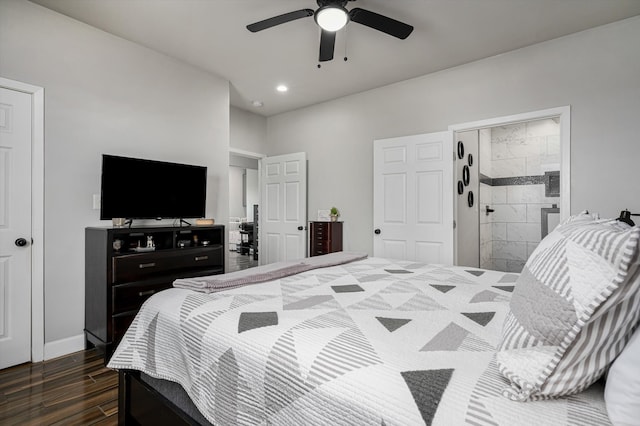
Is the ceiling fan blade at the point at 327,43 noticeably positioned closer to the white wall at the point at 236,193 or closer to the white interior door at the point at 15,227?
the white interior door at the point at 15,227

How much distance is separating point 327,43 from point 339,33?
548 millimetres

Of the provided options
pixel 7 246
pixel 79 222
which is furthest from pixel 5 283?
pixel 79 222

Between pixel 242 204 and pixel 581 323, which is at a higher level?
pixel 242 204

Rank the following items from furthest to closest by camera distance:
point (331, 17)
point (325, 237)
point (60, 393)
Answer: point (325, 237) → point (331, 17) → point (60, 393)

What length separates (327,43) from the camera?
2555 millimetres

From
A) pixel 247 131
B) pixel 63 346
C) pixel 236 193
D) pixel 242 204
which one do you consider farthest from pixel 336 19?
pixel 242 204

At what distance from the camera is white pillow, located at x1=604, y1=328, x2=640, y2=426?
0.56 metres

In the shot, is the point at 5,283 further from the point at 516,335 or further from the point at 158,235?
the point at 516,335

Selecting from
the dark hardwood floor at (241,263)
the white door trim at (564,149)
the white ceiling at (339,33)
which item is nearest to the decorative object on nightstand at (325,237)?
the white ceiling at (339,33)

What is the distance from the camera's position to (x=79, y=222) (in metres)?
2.75

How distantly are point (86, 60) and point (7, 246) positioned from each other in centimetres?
167

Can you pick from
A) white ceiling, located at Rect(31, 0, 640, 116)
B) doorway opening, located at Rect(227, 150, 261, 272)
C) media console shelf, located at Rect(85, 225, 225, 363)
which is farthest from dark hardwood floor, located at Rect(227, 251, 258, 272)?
white ceiling, located at Rect(31, 0, 640, 116)

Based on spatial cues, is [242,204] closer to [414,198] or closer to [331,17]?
[414,198]

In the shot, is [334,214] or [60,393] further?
[334,214]
